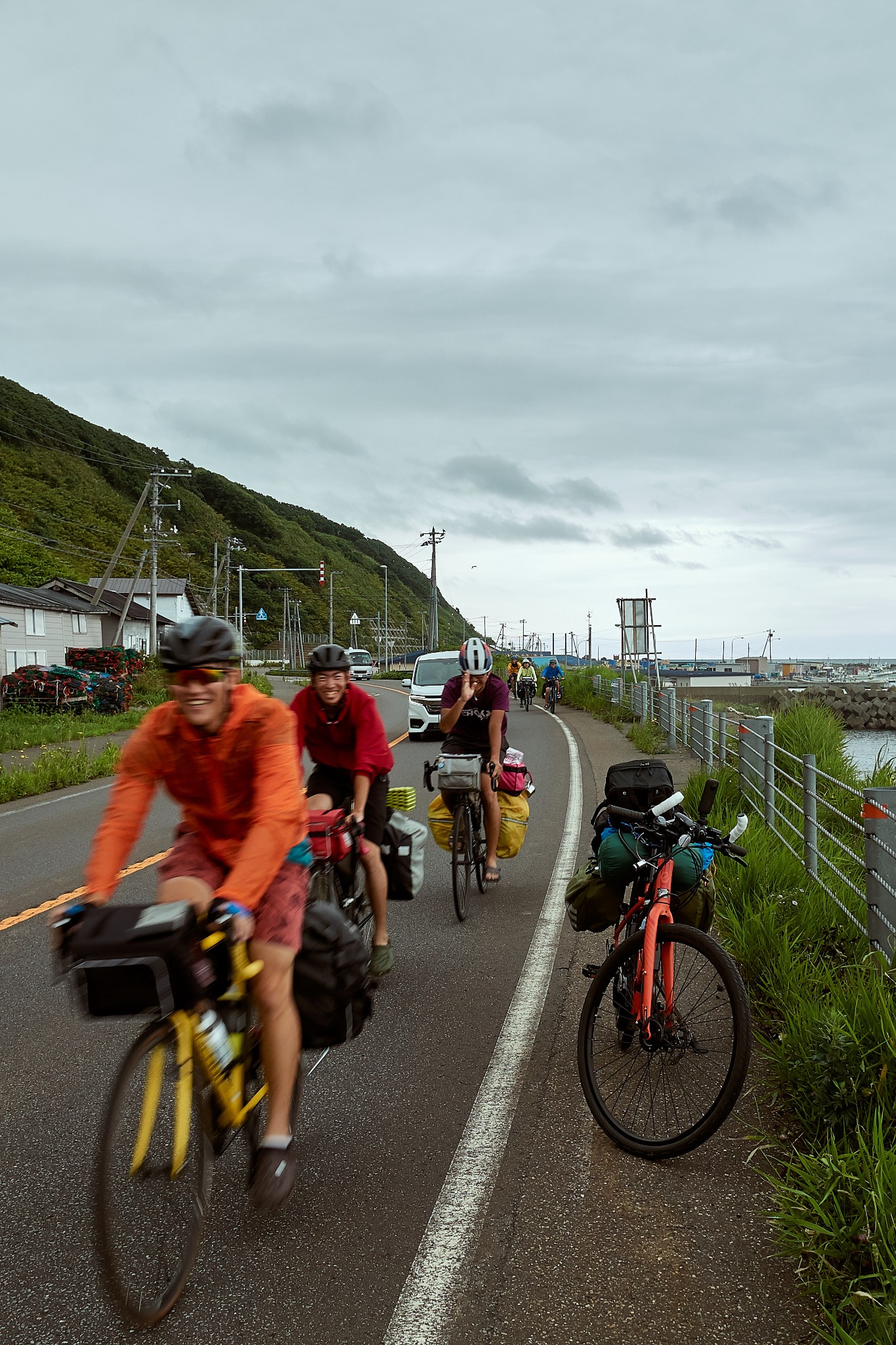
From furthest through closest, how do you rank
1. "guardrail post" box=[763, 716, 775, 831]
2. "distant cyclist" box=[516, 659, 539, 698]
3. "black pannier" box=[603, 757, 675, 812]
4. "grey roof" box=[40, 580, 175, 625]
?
1. "grey roof" box=[40, 580, 175, 625]
2. "distant cyclist" box=[516, 659, 539, 698]
3. "guardrail post" box=[763, 716, 775, 831]
4. "black pannier" box=[603, 757, 675, 812]

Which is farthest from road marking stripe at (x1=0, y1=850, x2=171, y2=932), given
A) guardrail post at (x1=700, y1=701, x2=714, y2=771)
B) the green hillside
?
the green hillside

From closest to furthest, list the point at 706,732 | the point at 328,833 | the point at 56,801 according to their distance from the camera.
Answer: the point at 328,833, the point at 56,801, the point at 706,732

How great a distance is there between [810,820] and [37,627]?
163ft

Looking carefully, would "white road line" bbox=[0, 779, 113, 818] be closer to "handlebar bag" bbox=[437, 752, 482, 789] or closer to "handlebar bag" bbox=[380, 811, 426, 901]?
"handlebar bag" bbox=[437, 752, 482, 789]

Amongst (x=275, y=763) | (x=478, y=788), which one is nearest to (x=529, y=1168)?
(x=275, y=763)

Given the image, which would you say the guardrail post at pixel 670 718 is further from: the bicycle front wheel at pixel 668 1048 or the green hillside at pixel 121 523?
the green hillside at pixel 121 523

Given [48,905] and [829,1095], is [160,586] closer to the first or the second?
[48,905]

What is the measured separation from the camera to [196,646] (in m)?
3.07

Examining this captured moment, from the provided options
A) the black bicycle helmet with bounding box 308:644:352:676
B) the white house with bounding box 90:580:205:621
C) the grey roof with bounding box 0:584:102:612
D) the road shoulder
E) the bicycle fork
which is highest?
the white house with bounding box 90:580:205:621

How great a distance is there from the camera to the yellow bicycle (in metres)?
2.58

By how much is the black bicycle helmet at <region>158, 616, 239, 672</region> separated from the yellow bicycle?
2.65ft

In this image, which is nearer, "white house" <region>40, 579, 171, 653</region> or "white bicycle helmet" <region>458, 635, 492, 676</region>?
"white bicycle helmet" <region>458, 635, 492, 676</region>

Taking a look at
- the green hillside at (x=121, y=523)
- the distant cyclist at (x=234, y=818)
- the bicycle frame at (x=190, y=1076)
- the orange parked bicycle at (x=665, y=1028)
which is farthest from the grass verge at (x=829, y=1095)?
the green hillside at (x=121, y=523)

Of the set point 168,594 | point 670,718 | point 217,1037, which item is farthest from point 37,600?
point 217,1037
